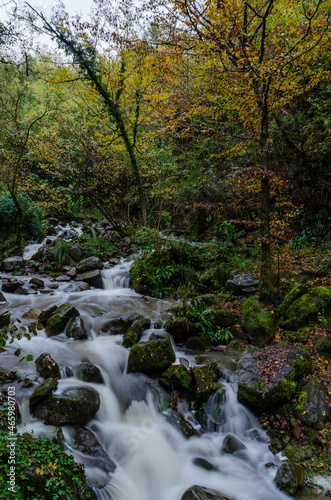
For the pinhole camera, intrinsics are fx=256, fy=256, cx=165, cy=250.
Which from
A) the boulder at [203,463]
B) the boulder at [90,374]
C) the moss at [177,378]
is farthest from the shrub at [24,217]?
the boulder at [203,463]

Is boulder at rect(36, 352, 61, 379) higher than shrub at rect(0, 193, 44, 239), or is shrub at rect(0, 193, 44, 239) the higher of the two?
shrub at rect(0, 193, 44, 239)

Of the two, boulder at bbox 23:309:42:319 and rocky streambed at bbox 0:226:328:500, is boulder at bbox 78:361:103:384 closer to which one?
rocky streambed at bbox 0:226:328:500

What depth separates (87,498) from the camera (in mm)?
2861

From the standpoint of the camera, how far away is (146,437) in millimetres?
4062

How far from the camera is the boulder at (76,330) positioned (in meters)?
5.83

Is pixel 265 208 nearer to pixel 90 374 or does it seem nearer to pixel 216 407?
pixel 216 407

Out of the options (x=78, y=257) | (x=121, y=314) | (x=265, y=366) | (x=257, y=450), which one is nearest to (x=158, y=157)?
(x=78, y=257)

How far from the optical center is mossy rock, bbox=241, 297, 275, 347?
5.62 meters

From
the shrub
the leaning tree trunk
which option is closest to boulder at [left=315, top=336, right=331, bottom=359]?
the leaning tree trunk

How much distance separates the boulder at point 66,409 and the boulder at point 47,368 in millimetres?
536

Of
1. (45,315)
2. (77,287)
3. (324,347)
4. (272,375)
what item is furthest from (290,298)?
(77,287)

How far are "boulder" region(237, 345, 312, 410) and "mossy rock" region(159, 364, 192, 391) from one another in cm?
91

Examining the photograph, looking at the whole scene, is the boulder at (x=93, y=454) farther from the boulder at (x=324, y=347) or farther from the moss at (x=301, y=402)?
the boulder at (x=324, y=347)

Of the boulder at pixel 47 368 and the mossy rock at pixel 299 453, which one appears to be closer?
the mossy rock at pixel 299 453
